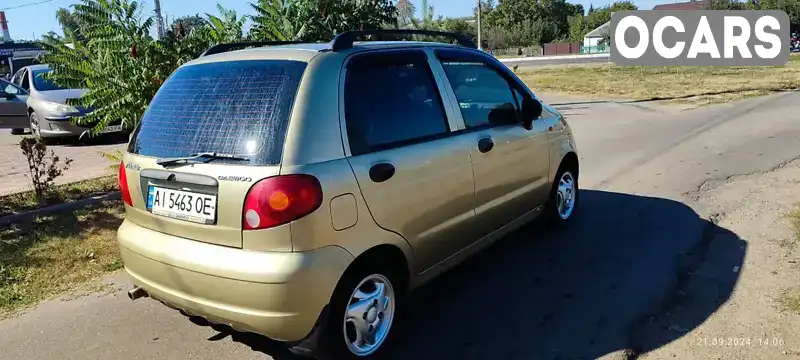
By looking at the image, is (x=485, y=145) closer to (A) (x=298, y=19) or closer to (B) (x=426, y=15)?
(A) (x=298, y=19)

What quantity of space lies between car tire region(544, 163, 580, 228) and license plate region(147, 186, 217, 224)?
3044mm

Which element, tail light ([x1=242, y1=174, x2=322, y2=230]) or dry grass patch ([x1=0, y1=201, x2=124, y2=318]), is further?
dry grass patch ([x1=0, y1=201, x2=124, y2=318])

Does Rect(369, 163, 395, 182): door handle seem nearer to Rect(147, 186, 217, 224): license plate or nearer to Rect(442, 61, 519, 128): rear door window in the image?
Rect(147, 186, 217, 224): license plate

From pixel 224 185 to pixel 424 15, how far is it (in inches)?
432

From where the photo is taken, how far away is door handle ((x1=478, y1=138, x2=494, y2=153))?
384 centimetres

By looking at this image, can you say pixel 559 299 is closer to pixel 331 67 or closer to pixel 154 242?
pixel 331 67

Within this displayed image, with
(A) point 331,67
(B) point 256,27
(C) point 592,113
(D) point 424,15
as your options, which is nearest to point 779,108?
(C) point 592,113

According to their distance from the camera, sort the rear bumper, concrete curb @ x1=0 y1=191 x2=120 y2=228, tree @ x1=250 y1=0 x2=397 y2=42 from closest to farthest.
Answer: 1. the rear bumper
2. concrete curb @ x1=0 y1=191 x2=120 y2=228
3. tree @ x1=250 y1=0 x2=397 y2=42

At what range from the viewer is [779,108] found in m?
13.9

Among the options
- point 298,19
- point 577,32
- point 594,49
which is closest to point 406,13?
point 298,19

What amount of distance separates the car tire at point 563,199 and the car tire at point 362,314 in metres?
2.23

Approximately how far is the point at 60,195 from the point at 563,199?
17.8 ft

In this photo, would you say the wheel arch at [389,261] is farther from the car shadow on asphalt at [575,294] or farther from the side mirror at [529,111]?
the side mirror at [529,111]

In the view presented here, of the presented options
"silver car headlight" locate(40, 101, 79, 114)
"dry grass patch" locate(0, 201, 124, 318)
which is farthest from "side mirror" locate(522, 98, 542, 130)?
"silver car headlight" locate(40, 101, 79, 114)
